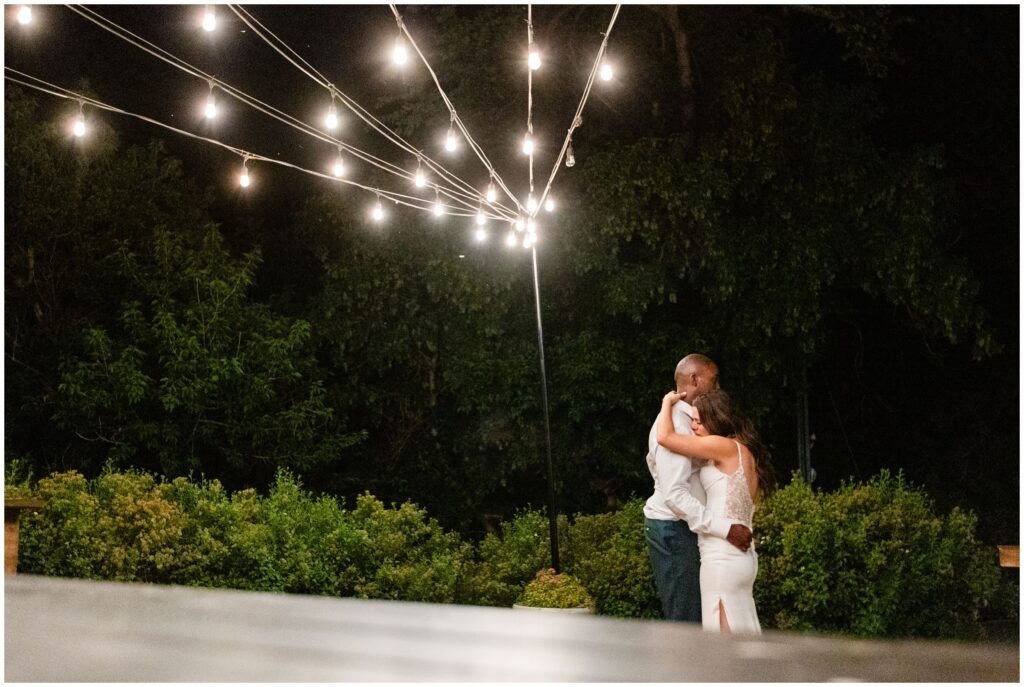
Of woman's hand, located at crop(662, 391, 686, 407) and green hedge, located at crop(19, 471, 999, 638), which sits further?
green hedge, located at crop(19, 471, 999, 638)

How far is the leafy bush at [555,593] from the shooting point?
244 inches

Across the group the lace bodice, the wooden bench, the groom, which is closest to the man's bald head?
the groom

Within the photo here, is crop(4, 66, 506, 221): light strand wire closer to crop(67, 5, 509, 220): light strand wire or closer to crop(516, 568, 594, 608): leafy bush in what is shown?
crop(67, 5, 509, 220): light strand wire

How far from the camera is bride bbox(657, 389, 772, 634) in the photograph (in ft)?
11.4

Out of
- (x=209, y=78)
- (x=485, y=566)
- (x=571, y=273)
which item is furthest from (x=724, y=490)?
(x=571, y=273)

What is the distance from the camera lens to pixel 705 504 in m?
3.63

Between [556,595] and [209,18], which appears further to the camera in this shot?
[556,595]

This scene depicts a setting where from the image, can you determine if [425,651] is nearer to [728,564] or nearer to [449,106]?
[728,564]

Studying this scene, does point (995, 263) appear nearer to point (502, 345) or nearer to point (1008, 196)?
point (1008, 196)

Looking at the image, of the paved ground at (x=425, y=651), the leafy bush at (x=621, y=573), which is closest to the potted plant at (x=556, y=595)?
the leafy bush at (x=621, y=573)

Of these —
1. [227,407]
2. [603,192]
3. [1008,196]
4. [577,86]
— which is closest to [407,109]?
[577,86]

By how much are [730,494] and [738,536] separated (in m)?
0.16

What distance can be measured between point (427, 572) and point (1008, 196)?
271 inches

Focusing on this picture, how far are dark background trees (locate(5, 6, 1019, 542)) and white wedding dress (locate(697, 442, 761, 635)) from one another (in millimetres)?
5418
